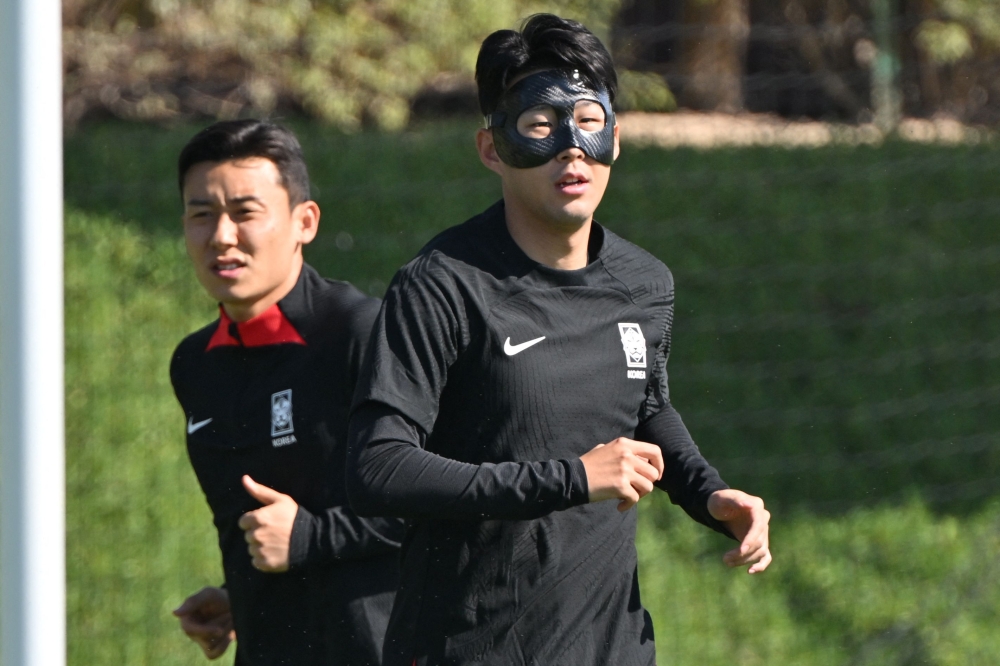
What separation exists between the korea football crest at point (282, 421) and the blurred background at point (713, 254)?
9.53ft

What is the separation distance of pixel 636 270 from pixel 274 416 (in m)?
1.01

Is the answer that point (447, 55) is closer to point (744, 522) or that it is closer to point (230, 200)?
point (230, 200)

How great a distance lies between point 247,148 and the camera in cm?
362

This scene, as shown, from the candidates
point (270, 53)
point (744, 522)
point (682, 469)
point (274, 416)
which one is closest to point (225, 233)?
point (274, 416)

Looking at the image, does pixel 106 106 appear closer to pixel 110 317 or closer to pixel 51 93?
pixel 110 317

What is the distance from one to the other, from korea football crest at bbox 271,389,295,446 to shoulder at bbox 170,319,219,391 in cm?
34

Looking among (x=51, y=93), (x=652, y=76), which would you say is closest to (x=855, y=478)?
(x=652, y=76)

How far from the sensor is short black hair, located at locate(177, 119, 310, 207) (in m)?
3.61

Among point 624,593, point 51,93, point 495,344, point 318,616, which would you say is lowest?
point 318,616

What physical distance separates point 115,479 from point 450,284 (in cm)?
419

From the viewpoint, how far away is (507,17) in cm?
947

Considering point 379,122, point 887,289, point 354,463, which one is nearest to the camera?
point 354,463

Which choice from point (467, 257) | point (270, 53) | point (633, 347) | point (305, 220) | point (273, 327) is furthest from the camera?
point (270, 53)

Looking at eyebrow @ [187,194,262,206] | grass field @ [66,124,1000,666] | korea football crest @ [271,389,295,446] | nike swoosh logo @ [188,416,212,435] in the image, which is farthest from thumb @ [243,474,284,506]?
grass field @ [66,124,1000,666]
